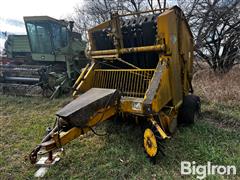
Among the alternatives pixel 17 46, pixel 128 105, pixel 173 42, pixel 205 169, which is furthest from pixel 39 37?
pixel 205 169

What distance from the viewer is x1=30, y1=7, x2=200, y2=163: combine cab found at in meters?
3.08

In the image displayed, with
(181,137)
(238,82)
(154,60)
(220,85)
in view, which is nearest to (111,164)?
(181,137)

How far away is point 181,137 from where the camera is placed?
12.6 feet

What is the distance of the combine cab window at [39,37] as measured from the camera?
30.5 ft

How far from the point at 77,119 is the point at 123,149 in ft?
3.16

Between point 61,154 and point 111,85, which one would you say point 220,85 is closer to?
point 111,85

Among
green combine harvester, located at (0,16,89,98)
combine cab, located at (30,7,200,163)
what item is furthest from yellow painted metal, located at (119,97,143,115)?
green combine harvester, located at (0,16,89,98)

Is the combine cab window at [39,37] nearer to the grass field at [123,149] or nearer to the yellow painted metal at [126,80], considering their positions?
the grass field at [123,149]

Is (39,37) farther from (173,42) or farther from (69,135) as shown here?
(69,135)

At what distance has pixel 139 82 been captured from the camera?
397cm

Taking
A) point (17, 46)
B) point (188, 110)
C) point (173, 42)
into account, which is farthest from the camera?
point (17, 46)

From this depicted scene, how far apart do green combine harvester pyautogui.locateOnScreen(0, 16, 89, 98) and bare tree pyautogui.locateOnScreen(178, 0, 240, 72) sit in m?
4.47

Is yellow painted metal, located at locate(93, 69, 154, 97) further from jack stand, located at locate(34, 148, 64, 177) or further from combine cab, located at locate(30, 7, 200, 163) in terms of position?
jack stand, located at locate(34, 148, 64, 177)

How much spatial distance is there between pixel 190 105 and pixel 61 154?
2250 mm
